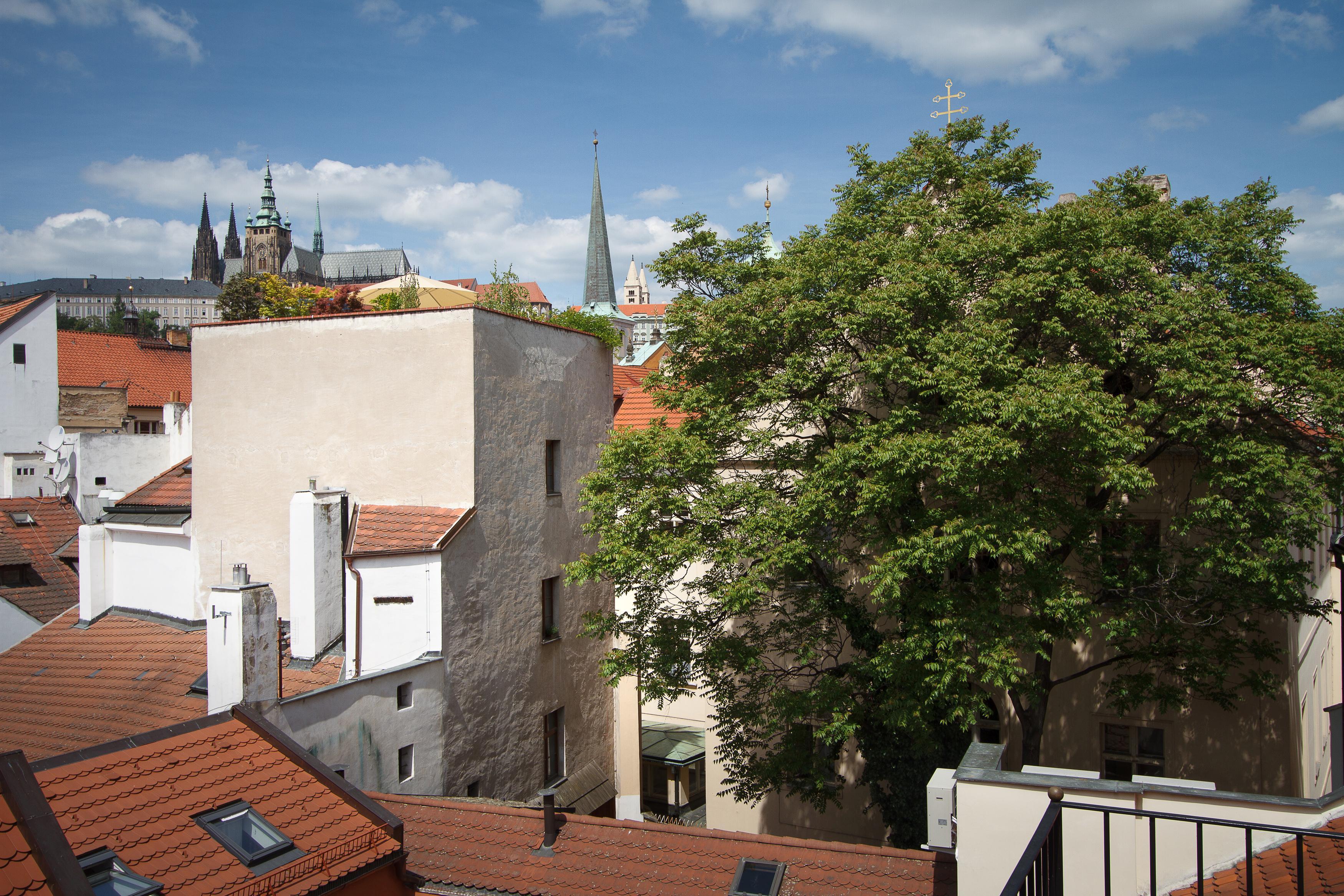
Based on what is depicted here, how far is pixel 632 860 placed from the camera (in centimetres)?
1056

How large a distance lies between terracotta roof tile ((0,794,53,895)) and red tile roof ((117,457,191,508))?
40.6 feet

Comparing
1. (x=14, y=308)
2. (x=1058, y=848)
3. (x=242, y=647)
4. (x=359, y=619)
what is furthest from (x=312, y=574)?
(x=14, y=308)

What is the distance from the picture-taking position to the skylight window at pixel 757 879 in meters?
9.74

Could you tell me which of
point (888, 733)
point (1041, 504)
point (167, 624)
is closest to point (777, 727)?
point (888, 733)

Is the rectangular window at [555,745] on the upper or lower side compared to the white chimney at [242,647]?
lower

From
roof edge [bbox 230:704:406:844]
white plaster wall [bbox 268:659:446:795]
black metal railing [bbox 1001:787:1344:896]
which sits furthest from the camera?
white plaster wall [bbox 268:659:446:795]

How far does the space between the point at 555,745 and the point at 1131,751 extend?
33.9ft

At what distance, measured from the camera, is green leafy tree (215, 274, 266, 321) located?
35.4m

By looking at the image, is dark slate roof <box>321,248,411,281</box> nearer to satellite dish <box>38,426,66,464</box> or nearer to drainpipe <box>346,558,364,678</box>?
satellite dish <box>38,426,66,464</box>

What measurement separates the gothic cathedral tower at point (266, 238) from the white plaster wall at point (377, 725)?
145 metres

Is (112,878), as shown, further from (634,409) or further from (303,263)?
(303,263)

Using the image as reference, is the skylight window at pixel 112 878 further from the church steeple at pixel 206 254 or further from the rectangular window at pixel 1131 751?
the church steeple at pixel 206 254

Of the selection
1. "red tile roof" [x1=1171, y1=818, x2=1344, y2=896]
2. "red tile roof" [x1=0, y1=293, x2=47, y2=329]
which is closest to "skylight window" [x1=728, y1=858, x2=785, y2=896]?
"red tile roof" [x1=1171, y1=818, x2=1344, y2=896]

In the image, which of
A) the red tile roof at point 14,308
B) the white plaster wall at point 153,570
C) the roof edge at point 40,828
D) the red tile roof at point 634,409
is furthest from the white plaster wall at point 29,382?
the roof edge at point 40,828
